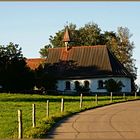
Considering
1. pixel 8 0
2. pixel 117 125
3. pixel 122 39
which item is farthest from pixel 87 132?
pixel 122 39

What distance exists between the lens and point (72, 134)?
59.5 feet

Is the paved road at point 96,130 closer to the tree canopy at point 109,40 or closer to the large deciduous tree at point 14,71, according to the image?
the large deciduous tree at point 14,71

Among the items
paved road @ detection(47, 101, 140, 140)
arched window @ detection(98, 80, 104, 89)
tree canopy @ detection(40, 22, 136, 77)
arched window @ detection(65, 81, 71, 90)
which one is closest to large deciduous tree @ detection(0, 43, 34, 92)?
arched window @ detection(65, 81, 71, 90)

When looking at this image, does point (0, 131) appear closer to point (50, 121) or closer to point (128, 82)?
point (50, 121)

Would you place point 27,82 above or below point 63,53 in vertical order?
below

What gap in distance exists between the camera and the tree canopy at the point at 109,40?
297 ft

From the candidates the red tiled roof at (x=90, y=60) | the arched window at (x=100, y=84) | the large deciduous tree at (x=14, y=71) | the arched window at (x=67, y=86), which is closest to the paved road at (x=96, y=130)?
the large deciduous tree at (x=14, y=71)

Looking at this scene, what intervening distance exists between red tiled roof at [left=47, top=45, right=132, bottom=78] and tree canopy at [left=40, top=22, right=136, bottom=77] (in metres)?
12.9

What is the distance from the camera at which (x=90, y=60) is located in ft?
240

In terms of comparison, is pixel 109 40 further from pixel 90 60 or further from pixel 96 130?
pixel 96 130

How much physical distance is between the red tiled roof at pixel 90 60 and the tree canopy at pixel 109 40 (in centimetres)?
1290

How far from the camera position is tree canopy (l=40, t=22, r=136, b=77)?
90.5 metres

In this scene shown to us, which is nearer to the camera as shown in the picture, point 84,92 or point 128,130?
point 128,130

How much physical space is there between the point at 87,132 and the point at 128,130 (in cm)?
187
